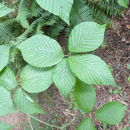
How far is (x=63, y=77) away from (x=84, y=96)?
197mm

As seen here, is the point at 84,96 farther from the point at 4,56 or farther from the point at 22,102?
the point at 4,56

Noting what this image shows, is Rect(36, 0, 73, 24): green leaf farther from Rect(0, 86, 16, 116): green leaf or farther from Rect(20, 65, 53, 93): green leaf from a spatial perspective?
Rect(0, 86, 16, 116): green leaf

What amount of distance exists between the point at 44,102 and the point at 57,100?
26cm

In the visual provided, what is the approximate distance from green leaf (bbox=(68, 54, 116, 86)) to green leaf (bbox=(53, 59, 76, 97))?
55 millimetres

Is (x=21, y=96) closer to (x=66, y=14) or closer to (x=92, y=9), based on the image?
(x=66, y=14)

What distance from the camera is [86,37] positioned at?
1.23 metres

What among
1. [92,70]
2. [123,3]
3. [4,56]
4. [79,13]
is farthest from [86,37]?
[79,13]

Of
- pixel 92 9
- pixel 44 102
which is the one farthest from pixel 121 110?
pixel 44 102

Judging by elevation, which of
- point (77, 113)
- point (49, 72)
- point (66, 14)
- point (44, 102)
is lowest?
point (44, 102)

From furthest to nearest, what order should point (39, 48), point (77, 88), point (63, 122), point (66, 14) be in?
point (63, 122), point (77, 88), point (39, 48), point (66, 14)

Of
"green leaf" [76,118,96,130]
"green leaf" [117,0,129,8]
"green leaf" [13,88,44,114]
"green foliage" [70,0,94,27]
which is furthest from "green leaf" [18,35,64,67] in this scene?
"green foliage" [70,0,94,27]

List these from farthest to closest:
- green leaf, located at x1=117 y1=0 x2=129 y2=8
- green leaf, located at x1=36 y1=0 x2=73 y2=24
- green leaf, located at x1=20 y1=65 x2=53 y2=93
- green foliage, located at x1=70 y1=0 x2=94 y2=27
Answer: green foliage, located at x1=70 y1=0 x2=94 y2=27 → green leaf, located at x1=117 y1=0 x2=129 y2=8 → green leaf, located at x1=20 y1=65 x2=53 y2=93 → green leaf, located at x1=36 y1=0 x2=73 y2=24

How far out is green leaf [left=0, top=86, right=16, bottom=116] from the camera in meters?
1.23

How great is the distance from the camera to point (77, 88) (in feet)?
4.46
